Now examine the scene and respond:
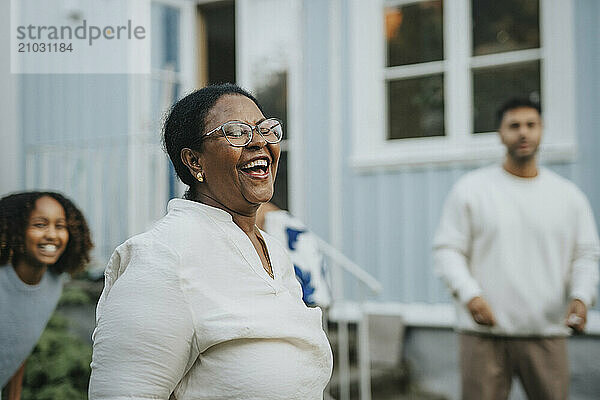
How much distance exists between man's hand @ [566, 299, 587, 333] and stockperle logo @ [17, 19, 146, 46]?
107 inches

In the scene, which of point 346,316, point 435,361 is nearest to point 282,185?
point 346,316

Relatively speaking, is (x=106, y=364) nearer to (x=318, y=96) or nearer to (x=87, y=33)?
(x=87, y=33)

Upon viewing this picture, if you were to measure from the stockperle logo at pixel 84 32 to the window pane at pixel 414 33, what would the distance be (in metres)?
3.04

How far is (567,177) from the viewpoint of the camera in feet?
18.5

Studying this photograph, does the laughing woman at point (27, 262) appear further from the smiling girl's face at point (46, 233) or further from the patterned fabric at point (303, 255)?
the patterned fabric at point (303, 255)

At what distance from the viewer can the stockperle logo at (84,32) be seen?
12.5ft

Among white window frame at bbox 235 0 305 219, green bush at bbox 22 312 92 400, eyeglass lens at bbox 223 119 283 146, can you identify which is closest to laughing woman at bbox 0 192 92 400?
eyeglass lens at bbox 223 119 283 146

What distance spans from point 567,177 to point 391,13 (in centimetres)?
218

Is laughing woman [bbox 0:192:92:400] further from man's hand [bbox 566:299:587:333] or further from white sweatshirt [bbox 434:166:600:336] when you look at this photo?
man's hand [bbox 566:299:587:333]

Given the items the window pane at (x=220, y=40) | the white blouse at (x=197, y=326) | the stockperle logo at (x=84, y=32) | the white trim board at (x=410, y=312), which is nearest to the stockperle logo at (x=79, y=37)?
the stockperle logo at (x=84, y=32)

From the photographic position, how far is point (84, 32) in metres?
3.99

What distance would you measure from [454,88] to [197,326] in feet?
16.4

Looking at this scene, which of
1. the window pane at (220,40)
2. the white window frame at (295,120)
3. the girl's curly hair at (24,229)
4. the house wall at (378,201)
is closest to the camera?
the girl's curly hair at (24,229)

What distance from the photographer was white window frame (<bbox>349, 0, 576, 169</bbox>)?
571cm
